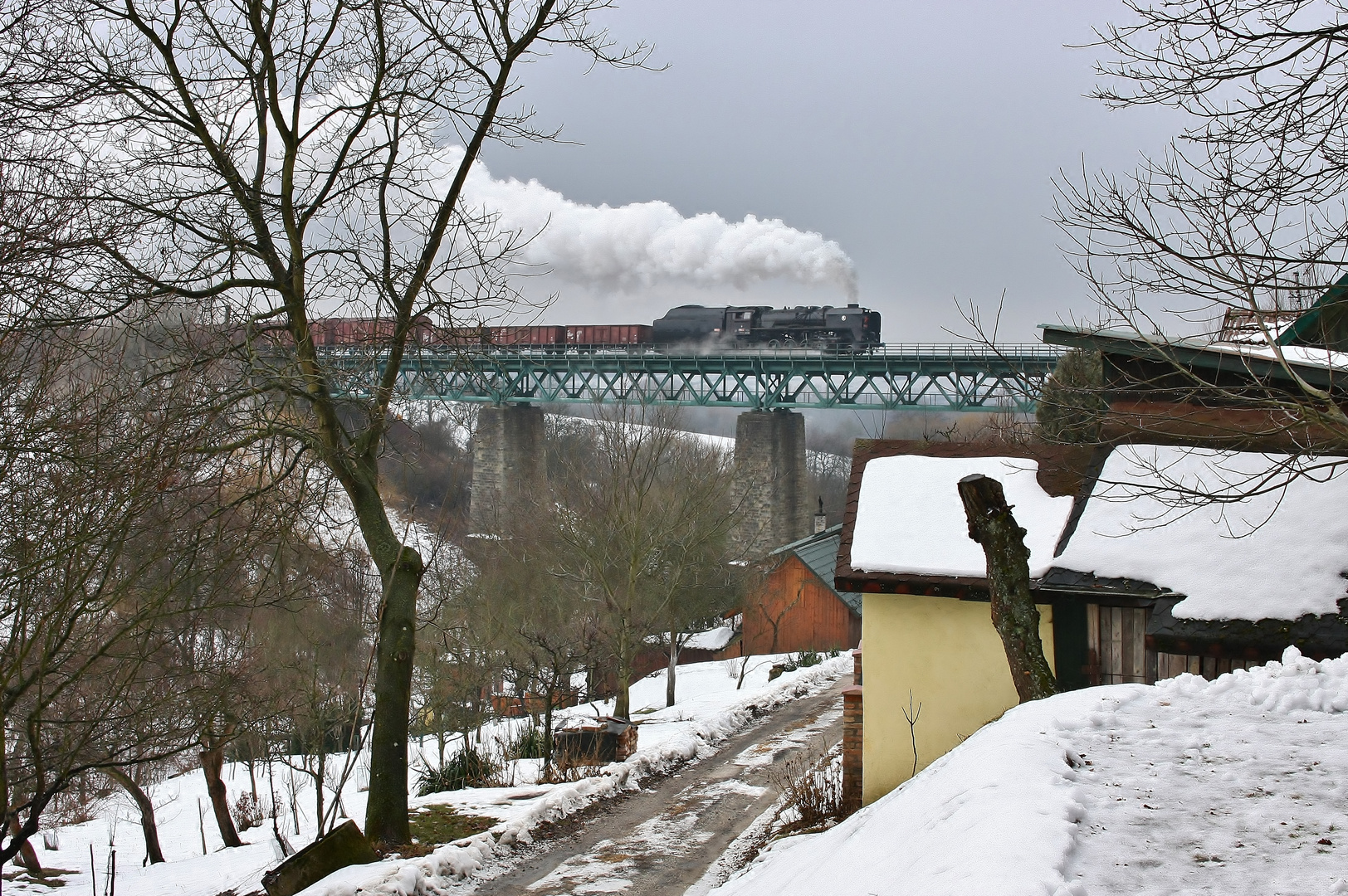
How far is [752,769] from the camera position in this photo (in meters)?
13.7

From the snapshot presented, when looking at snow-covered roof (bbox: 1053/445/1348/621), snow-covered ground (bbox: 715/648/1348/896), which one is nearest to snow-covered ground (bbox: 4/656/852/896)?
snow-covered ground (bbox: 715/648/1348/896)

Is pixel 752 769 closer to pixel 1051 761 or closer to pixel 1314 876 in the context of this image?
pixel 1051 761

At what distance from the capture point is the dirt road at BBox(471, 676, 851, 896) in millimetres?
8742

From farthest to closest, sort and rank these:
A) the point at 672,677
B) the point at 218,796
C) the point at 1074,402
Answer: the point at 672,677 < the point at 218,796 < the point at 1074,402

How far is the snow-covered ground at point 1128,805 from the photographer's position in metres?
3.95

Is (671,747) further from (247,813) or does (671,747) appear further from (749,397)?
(749,397)

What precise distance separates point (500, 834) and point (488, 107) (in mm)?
7113

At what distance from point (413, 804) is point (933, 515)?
6938mm

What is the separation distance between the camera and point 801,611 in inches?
1417

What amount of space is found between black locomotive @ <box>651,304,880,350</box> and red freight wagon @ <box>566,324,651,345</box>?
68cm

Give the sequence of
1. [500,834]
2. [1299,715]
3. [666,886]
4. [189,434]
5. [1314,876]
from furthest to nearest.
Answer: [500,834] → [666,886] → [189,434] → [1299,715] → [1314,876]

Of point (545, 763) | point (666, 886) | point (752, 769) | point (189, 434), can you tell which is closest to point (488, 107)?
point (189, 434)

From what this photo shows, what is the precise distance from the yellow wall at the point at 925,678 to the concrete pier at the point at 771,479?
125 ft

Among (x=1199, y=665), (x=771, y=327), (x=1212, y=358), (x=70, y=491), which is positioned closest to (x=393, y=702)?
(x=70, y=491)
